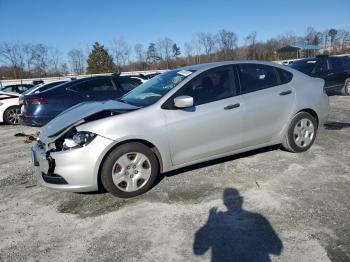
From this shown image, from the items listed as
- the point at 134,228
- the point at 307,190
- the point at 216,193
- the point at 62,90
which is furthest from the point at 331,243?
the point at 62,90

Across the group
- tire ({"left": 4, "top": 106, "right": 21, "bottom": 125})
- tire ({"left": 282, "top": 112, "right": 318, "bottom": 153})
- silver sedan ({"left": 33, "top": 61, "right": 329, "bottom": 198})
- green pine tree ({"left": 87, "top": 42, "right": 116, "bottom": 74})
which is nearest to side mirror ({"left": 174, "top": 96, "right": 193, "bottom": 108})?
silver sedan ({"left": 33, "top": 61, "right": 329, "bottom": 198})

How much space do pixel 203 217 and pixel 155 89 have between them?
7.00ft

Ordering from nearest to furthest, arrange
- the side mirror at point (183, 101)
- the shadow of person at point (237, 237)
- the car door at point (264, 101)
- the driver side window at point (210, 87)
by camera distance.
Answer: the shadow of person at point (237, 237) → the side mirror at point (183, 101) → the driver side window at point (210, 87) → the car door at point (264, 101)

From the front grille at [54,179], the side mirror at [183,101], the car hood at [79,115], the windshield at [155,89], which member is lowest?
the front grille at [54,179]

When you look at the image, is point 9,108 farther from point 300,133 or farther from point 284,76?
point 300,133

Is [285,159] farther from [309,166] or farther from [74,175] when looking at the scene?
[74,175]

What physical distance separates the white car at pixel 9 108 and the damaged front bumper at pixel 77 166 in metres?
8.55

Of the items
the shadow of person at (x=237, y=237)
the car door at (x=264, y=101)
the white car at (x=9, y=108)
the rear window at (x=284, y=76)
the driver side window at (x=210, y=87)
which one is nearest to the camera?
the shadow of person at (x=237, y=237)

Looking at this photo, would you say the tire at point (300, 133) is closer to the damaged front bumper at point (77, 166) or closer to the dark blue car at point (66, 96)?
the damaged front bumper at point (77, 166)

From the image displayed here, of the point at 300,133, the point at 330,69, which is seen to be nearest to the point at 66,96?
the point at 300,133

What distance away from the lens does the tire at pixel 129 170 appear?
159 inches

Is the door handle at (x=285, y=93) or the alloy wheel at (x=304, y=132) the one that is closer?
the door handle at (x=285, y=93)

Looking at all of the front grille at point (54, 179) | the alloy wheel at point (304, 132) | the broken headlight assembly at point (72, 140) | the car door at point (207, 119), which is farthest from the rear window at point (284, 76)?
the front grille at point (54, 179)

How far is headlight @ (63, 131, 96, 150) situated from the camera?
399cm
